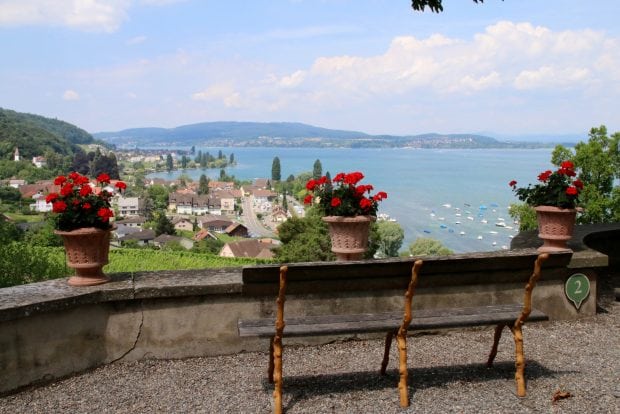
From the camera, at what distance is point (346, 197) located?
18.0 ft

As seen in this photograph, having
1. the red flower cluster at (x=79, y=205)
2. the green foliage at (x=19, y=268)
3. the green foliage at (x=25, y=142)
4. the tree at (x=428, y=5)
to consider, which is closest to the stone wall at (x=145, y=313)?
the red flower cluster at (x=79, y=205)

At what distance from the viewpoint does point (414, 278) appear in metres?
4.07

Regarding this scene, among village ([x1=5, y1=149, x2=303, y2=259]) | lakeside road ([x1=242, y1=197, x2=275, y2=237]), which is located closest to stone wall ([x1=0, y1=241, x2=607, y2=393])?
village ([x1=5, y1=149, x2=303, y2=259])

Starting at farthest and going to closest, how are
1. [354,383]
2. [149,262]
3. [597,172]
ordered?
[597,172] < [149,262] < [354,383]

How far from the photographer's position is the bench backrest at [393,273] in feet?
15.2

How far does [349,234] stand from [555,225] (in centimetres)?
221

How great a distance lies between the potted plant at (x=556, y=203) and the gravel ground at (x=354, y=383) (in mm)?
1116

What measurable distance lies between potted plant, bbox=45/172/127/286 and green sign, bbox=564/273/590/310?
4.33 metres

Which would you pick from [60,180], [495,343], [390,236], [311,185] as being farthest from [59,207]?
[390,236]

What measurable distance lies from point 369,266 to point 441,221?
102425 millimetres

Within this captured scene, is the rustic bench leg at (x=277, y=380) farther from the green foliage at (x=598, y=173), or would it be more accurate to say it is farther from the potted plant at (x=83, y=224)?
the green foliage at (x=598, y=173)

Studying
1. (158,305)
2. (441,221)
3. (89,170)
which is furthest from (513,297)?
(89,170)

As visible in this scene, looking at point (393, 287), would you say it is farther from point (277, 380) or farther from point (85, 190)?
point (85, 190)

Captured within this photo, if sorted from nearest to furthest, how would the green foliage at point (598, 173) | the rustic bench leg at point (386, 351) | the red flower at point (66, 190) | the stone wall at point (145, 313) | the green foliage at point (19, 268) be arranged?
the stone wall at point (145, 313) < the rustic bench leg at point (386, 351) < the red flower at point (66, 190) < the green foliage at point (19, 268) < the green foliage at point (598, 173)
